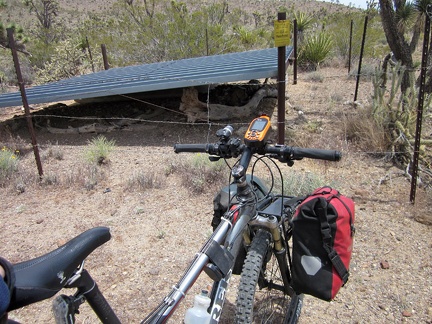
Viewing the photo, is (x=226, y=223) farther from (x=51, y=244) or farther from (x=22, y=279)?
(x=51, y=244)

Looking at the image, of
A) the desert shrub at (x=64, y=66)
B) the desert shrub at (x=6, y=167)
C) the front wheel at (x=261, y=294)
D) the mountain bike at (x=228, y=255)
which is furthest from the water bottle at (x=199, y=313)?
the desert shrub at (x=64, y=66)

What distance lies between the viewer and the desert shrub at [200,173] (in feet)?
13.9

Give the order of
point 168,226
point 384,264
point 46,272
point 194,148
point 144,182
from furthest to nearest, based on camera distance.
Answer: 1. point 144,182
2. point 168,226
3. point 384,264
4. point 194,148
5. point 46,272

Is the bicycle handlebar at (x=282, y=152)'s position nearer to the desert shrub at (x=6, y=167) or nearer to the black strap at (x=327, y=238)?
the black strap at (x=327, y=238)

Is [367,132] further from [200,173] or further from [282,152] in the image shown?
[282,152]

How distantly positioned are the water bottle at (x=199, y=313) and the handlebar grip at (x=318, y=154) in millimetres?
727

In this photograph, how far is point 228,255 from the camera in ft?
4.33

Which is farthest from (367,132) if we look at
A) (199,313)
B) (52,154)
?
(52,154)

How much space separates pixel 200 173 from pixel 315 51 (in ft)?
27.6

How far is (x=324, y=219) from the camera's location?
1539 mm

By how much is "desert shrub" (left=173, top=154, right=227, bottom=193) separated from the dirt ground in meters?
0.11

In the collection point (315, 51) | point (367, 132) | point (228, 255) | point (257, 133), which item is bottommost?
point (367, 132)

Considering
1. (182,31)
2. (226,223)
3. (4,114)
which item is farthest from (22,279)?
(182,31)

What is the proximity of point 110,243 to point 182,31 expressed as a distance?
→ 33.2ft
